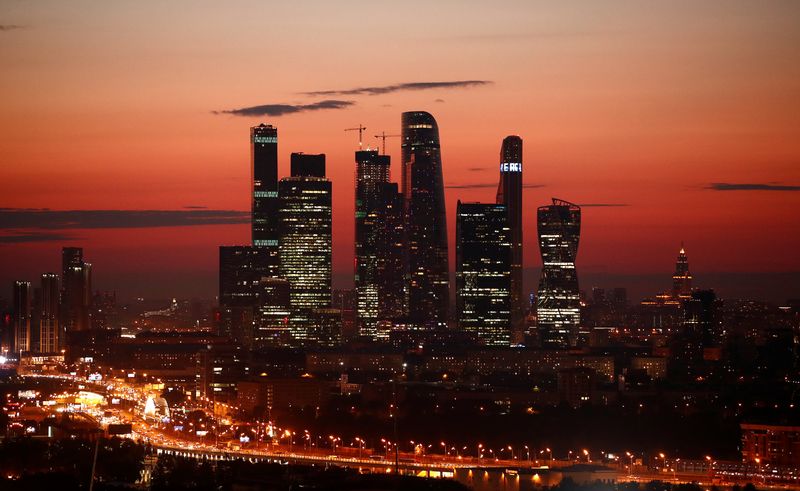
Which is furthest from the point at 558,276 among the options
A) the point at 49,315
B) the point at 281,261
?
the point at 49,315

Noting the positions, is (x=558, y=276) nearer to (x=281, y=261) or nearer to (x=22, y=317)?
(x=281, y=261)

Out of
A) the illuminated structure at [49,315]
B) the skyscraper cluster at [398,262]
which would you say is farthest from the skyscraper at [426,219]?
the illuminated structure at [49,315]

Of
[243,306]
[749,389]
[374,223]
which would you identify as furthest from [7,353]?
[749,389]

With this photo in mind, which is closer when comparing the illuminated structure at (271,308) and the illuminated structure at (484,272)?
the illuminated structure at (484,272)

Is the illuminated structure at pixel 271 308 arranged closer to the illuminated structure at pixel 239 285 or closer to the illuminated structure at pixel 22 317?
the illuminated structure at pixel 239 285

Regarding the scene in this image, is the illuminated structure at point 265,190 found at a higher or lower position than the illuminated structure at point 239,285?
higher

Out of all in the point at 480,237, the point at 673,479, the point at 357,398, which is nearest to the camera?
the point at 673,479

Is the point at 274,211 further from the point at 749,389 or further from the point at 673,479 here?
the point at 673,479
